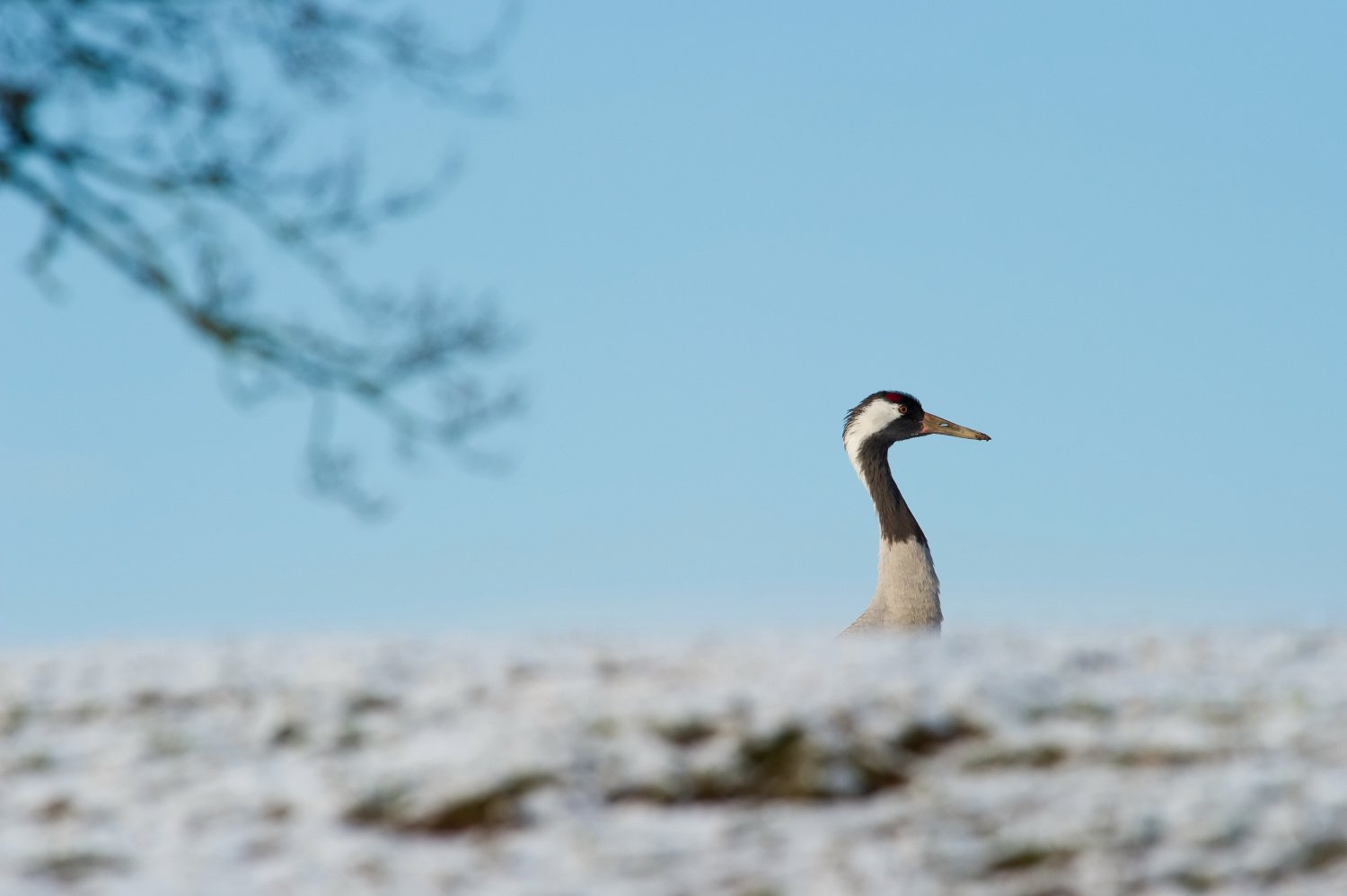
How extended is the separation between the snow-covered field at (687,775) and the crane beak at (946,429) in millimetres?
7403

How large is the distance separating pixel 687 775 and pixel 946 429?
931cm

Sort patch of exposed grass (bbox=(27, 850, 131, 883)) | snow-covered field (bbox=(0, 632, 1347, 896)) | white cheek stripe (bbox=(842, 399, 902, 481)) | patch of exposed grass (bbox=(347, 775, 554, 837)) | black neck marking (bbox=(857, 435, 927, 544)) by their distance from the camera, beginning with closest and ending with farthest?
snow-covered field (bbox=(0, 632, 1347, 896)) < patch of exposed grass (bbox=(27, 850, 131, 883)) < patch of exposed grass (bbox=(347, 775, 554, 837)) < black neck marking (bbox=(857, 435, 927, 544)) < white cheek stripe (bbox=(842, 399, 902, 481))

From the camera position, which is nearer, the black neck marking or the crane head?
the black neck marking

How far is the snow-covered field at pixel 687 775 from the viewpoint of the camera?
188 inches

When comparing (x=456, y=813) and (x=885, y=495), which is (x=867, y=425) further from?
(x=456, y=813)

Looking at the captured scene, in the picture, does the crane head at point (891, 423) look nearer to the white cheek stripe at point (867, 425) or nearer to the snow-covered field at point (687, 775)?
the white cheek stripe at point (867, 425)

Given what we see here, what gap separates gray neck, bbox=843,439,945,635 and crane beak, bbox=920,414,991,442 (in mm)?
885

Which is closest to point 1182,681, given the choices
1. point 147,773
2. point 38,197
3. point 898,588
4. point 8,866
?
point 147,773

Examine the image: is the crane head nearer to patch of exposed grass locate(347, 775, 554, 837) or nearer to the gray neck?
the gray neck

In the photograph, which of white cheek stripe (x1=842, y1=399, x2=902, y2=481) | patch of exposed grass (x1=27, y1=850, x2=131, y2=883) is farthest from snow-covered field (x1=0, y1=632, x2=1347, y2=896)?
white cheek stripe (x1=842, y1=399, x2=902, y2=481)

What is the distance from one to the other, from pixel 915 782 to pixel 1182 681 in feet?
5.71

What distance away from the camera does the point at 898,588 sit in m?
12.2

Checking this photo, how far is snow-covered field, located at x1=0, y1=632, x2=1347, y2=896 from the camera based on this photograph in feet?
15.6

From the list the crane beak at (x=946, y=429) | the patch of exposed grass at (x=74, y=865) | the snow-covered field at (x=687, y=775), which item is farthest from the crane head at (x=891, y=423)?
the patch of exposed grass at (x=74, y=865)
